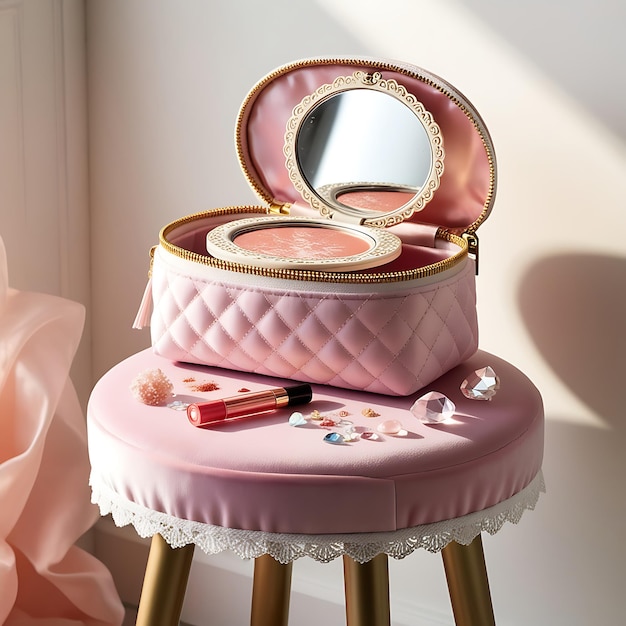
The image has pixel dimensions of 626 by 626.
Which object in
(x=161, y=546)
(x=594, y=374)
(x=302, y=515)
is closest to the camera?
(x=302, y=515)

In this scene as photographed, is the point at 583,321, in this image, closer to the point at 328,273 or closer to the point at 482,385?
the point at 482,385

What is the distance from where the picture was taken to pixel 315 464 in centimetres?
80

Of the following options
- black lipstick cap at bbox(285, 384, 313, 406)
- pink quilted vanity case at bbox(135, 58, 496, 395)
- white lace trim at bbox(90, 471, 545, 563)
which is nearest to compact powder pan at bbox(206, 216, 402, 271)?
pink quilted vanity case at bbox(135, 58, 496, 395)

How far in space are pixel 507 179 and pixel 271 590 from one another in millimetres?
600

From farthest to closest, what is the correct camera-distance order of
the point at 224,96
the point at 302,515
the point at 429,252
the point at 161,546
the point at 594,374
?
the point at 224,96 → the point at 594,374 → the point at 429,252 → the point at 161,546 → the point at 302,515

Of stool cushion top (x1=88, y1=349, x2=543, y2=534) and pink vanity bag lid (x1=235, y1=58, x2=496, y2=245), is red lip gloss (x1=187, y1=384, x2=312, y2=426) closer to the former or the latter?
stool cushion top (x1=88, y1=349, x2=543, y2=534)

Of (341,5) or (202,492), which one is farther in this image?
(341,5)

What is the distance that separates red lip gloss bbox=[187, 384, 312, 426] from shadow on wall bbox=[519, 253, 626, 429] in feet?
1.44

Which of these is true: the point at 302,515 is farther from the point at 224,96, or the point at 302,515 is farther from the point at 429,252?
the point at 224,96

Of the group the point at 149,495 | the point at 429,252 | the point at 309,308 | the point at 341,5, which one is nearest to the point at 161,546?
the point at 149,495

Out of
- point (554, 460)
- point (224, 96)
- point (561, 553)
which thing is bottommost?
point (561, 553)

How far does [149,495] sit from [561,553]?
2.33 feet

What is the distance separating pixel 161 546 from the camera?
0.90 meters

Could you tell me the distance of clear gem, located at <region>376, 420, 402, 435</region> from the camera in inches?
33.7
